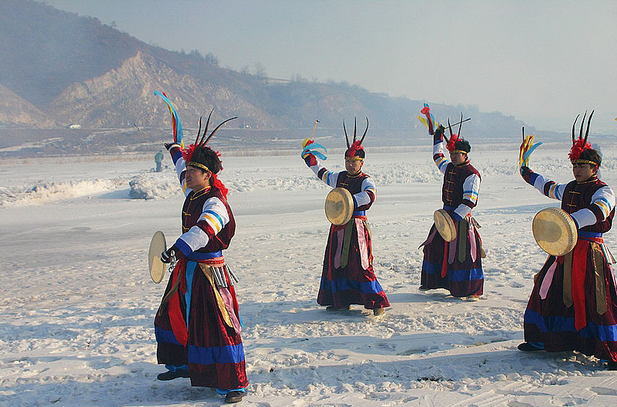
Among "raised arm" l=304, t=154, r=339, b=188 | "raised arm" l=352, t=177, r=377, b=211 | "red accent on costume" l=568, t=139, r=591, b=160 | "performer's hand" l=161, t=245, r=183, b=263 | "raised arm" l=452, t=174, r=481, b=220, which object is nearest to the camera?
"performer's hand" l=161, t=245, r=183, b=263

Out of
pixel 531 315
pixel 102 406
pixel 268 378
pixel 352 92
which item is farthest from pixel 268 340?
pixel 352 92

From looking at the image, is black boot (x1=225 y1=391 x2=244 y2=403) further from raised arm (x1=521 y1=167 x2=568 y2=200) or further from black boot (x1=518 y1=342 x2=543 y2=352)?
raised arm (x1=521 y1=167 x2=568 y2=200)

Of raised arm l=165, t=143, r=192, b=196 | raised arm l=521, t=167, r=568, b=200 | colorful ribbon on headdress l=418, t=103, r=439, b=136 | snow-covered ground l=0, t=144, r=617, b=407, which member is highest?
colorful ribbon on headdress l=418, t=103, r=439, b=136

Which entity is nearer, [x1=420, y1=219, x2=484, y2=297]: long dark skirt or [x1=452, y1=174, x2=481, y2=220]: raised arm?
[x1=452, y1=174, x2=481, y2=220]: raised arm

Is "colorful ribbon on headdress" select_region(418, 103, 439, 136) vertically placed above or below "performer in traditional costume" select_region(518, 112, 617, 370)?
above

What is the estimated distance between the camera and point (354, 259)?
17.6ft

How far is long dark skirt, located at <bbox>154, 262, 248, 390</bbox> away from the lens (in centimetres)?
342

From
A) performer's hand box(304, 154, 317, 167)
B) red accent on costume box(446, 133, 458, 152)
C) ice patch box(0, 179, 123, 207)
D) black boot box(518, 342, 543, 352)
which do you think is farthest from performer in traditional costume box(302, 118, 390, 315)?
ice patch box(0, 179, 123, 207)

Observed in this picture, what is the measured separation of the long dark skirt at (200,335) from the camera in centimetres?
342

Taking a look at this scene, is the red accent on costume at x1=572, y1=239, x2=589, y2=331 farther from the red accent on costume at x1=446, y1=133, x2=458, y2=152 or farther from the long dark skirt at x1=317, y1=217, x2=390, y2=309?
the red accent on costume at x1=446, y1=133, x2=458, y2=152

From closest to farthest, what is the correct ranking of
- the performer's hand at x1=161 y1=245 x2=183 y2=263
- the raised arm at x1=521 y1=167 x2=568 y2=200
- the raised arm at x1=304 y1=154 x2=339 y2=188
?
the performer's hand at x1=161 y1=245 x2=183 y2=263
the raised arm at x1=521 y1=167 x2=568 y2=200
the raised arm at x1=304 y1=154 x2=339 y2=188

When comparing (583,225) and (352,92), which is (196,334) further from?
(352,92)

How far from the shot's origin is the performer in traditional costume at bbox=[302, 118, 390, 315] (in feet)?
17.4

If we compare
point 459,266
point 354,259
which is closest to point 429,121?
point 459,266
